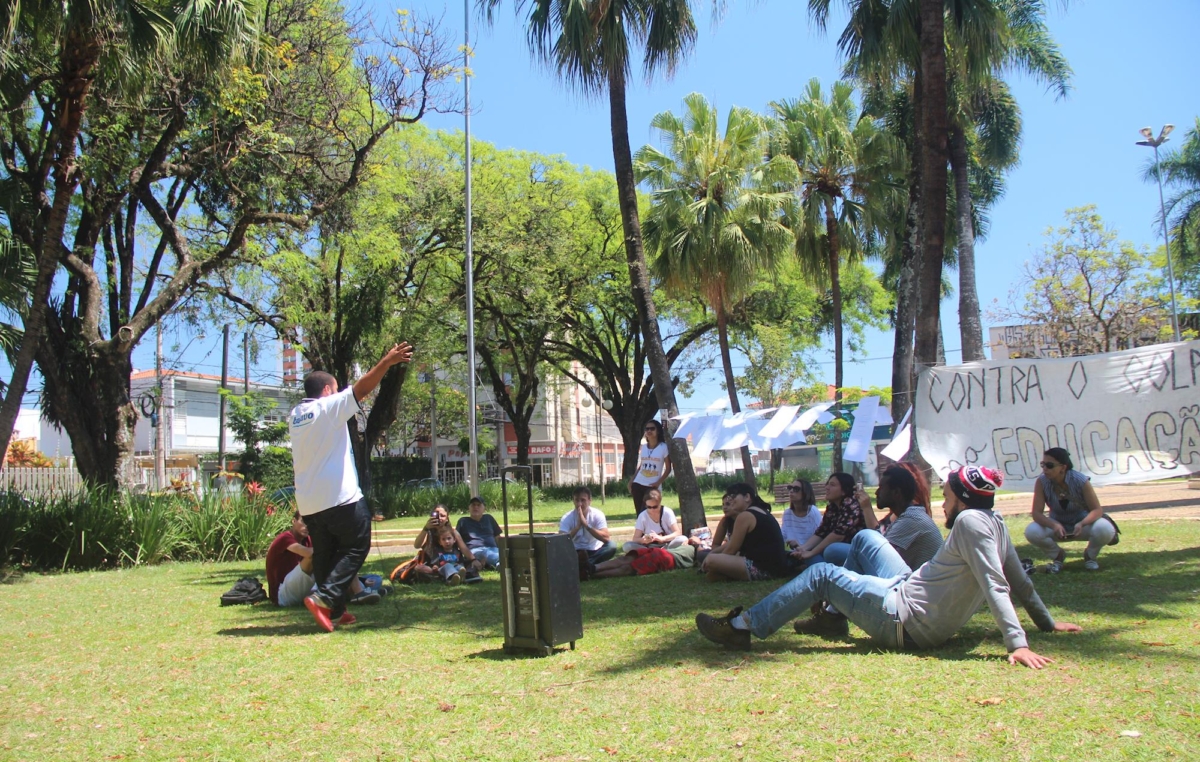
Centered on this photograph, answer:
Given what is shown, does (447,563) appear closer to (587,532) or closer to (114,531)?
(587,532)

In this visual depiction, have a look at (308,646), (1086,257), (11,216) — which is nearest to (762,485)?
(1086,257)

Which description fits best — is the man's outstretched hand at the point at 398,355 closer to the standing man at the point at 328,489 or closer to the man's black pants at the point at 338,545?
the standing man at the point at 328,489

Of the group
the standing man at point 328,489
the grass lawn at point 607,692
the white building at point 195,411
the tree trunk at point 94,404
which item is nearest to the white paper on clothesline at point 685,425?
the grass lawn at point 607,692

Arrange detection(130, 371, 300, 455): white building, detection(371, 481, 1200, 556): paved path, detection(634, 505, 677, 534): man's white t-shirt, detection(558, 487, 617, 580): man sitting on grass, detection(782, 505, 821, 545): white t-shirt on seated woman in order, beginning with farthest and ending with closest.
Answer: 1. detection(130, 371, 300, 455): white building
2. detection(371, 481, 1200, 556): paved path
3. detection(634, 505, 677, 534): man's white t-shirt
4. detection(558, 487, 617, 580): man sitting on grass
5. detection(782, 505, 821, 545): white t-shirt on seated woman

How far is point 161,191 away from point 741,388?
1065 inches

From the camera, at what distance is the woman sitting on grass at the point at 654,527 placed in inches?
396

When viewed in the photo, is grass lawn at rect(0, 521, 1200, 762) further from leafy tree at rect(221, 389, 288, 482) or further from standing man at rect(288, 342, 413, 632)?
leafy tree at rect(221, 389, 288, 482)

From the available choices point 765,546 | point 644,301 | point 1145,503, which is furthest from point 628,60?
point 1145,503

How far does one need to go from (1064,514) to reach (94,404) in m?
14.7

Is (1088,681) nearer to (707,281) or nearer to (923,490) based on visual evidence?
(923,490)

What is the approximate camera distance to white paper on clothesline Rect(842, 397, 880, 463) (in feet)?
33.1

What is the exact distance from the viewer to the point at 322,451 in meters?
6.41

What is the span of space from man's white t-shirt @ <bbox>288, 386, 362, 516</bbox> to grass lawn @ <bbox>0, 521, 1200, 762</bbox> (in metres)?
1.01

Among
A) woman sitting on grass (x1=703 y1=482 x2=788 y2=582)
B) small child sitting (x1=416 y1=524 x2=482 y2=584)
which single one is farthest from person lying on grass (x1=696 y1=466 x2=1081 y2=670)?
small child sitting (x1=416 y1=524 x2=482 y2=584)
